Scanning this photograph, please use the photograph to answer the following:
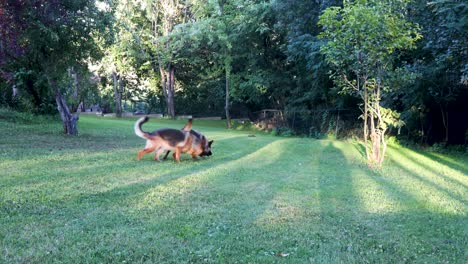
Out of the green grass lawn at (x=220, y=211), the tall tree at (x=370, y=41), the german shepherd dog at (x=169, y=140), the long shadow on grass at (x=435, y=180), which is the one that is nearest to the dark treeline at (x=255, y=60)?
the tall tree at (x=370, y=41)

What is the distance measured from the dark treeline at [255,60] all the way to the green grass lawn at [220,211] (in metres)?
3.59

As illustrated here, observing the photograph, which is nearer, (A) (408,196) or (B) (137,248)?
(B) (137,248)

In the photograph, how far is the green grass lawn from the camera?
3.86 meters

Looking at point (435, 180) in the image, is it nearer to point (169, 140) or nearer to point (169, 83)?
point (169, 140)

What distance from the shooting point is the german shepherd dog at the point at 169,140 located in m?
9.38

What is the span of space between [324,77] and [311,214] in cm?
1553

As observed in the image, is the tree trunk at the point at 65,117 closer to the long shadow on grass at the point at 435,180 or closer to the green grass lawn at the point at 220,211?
the green grass lawn at the point at 220,211

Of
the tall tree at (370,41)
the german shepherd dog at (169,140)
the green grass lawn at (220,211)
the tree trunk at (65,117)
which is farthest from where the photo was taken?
the tree trunk at (65,117)

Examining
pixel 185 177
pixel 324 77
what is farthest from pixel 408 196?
pixel 324 77

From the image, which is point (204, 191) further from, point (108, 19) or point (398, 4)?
point (108, 19)

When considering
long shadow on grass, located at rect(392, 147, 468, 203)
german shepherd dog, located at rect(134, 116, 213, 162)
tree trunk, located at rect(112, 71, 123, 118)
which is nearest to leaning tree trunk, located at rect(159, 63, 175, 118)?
tree trunk, located at rect(112, 71, 123, 118)

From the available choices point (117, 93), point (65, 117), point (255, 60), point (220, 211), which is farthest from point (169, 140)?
point (117, 93)

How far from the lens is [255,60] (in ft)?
86.5

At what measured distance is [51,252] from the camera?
3639mm
